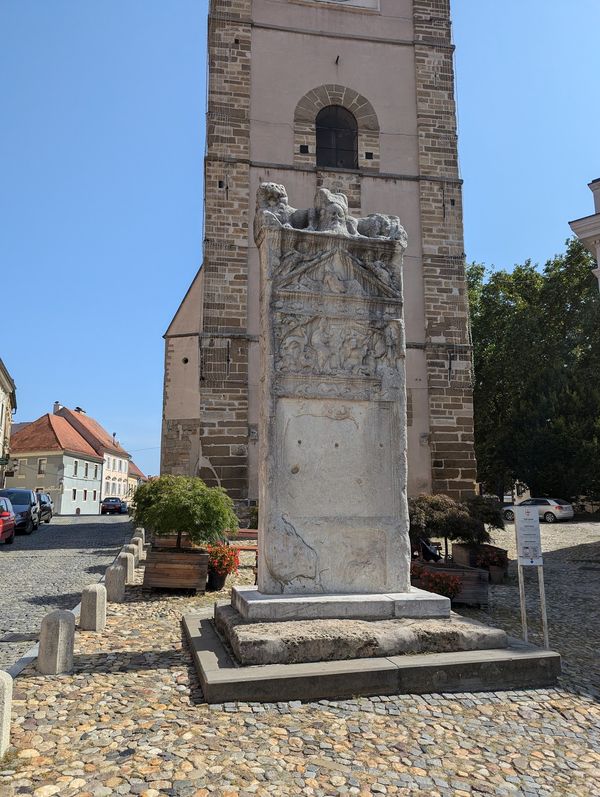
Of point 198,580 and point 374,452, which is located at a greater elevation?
point 374,452

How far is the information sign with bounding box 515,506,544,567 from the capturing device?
17.4 ft

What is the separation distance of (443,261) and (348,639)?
1390 cm

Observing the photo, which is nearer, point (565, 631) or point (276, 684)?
point (276, 684)

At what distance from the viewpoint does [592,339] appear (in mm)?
26891

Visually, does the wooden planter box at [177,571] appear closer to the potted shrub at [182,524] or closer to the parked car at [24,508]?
the potted shrub at [182,524]

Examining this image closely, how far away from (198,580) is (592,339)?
24141 mm

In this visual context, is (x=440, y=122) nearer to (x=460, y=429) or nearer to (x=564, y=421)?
(x=460, y=429)

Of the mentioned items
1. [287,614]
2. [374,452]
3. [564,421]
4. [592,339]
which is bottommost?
[287,614]

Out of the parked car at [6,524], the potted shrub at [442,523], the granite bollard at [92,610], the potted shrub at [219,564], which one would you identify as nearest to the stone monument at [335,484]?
the granite bollard at [92,610]

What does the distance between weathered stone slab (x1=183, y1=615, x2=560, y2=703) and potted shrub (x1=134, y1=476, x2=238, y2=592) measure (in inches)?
134

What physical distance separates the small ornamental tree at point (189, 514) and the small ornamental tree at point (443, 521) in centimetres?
251

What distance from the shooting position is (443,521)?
8.27m

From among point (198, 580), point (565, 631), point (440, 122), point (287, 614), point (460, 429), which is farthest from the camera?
point (440, 122)

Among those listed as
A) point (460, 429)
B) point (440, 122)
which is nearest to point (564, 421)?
point (460, 429)
